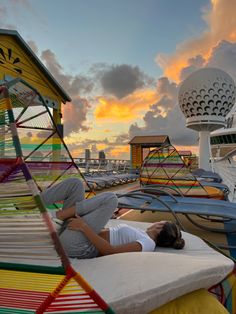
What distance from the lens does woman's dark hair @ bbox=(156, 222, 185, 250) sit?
295cm

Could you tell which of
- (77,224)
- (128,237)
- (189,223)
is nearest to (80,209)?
(77,224)

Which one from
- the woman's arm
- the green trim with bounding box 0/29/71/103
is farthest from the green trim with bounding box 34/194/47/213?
the green trim with bounding box 0/29/71/103

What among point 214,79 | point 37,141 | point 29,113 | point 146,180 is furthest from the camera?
point 214,79

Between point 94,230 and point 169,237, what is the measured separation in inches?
30.6

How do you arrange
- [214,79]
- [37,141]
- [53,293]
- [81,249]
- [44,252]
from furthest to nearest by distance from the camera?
[214,79], [37,141], [81,249], [44,252], [53,293]

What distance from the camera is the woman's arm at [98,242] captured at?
8.02 feet

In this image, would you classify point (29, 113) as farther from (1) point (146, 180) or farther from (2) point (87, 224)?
(1) point (146, 180)

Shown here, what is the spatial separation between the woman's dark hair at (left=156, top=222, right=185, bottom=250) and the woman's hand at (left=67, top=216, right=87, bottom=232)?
2.76ft

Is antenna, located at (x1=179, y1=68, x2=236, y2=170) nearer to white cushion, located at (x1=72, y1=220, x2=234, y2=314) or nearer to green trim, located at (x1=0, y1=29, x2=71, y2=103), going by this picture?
green trim, located at (x1=0, y1=29, x2=71, y2=103)

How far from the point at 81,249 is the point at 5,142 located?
3.32ft

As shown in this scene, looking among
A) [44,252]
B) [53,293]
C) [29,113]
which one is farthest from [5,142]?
[29,113]

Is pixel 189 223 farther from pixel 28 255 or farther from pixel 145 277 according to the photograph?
pixel 28 255

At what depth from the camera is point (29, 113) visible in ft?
17.7

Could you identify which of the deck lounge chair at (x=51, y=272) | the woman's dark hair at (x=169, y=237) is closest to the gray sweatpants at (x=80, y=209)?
the deck lounge chair at (x=51, y=272)
